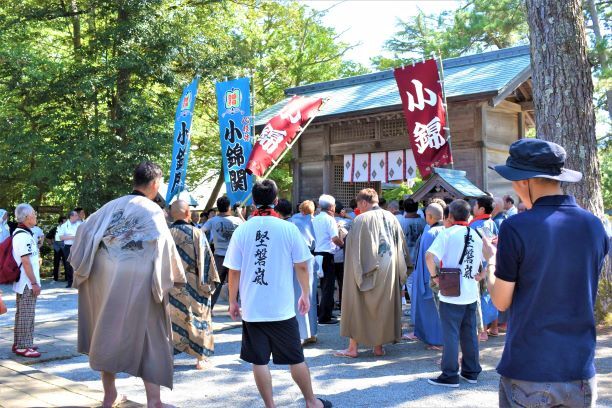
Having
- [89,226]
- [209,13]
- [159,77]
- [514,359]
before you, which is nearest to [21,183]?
[159,77]

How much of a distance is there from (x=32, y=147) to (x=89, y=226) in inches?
484

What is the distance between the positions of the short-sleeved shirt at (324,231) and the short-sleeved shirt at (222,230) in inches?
57.2

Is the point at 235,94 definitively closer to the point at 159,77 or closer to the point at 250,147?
the point at 250,147

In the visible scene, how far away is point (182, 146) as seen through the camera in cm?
1238

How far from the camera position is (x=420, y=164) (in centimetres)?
1043

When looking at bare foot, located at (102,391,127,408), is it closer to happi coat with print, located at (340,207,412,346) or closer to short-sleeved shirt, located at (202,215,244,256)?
happi coat with print, located at (340,207,412,346)

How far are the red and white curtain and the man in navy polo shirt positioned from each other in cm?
1077

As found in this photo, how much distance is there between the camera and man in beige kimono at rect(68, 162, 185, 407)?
4.37 meters

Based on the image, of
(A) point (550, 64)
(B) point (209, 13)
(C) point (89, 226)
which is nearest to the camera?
(C) point (89, 226)

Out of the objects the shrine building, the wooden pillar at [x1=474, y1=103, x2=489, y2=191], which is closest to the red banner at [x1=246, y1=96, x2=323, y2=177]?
the shrine building

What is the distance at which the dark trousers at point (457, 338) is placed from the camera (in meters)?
5.40

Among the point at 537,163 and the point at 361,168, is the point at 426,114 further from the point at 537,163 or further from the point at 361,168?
the point at 537,163

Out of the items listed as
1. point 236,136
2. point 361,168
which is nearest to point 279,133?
point 236,136

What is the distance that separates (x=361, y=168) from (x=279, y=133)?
9.78 ft
